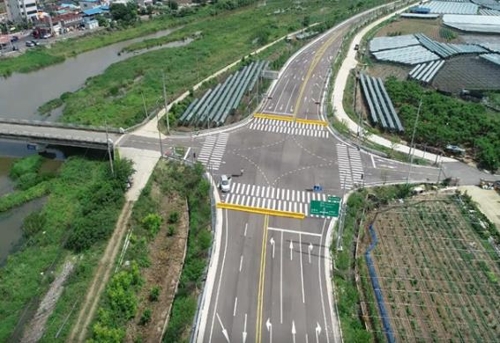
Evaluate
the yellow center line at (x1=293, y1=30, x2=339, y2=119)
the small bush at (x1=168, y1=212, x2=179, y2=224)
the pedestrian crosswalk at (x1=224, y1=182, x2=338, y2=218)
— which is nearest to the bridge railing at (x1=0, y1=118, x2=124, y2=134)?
the small bush at (x1=168, y1=212, x2=179, y2=224)

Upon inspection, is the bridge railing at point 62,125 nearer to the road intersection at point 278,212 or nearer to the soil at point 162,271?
the road intersection at point 278,212

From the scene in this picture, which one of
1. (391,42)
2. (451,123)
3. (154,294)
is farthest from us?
(391,42)

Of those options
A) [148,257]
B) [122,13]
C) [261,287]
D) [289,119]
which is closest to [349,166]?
[289,119]

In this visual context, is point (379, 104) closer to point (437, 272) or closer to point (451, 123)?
point (451, 123)

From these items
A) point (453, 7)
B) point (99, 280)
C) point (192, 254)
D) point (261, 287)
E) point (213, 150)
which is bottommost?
point (261, 287)

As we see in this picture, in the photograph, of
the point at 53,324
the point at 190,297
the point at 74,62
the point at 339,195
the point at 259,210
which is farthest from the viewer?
the point at 74,62

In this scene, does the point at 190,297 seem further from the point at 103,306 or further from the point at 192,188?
the point at 192,188

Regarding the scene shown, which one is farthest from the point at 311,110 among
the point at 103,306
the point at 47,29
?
the point at 47,29
